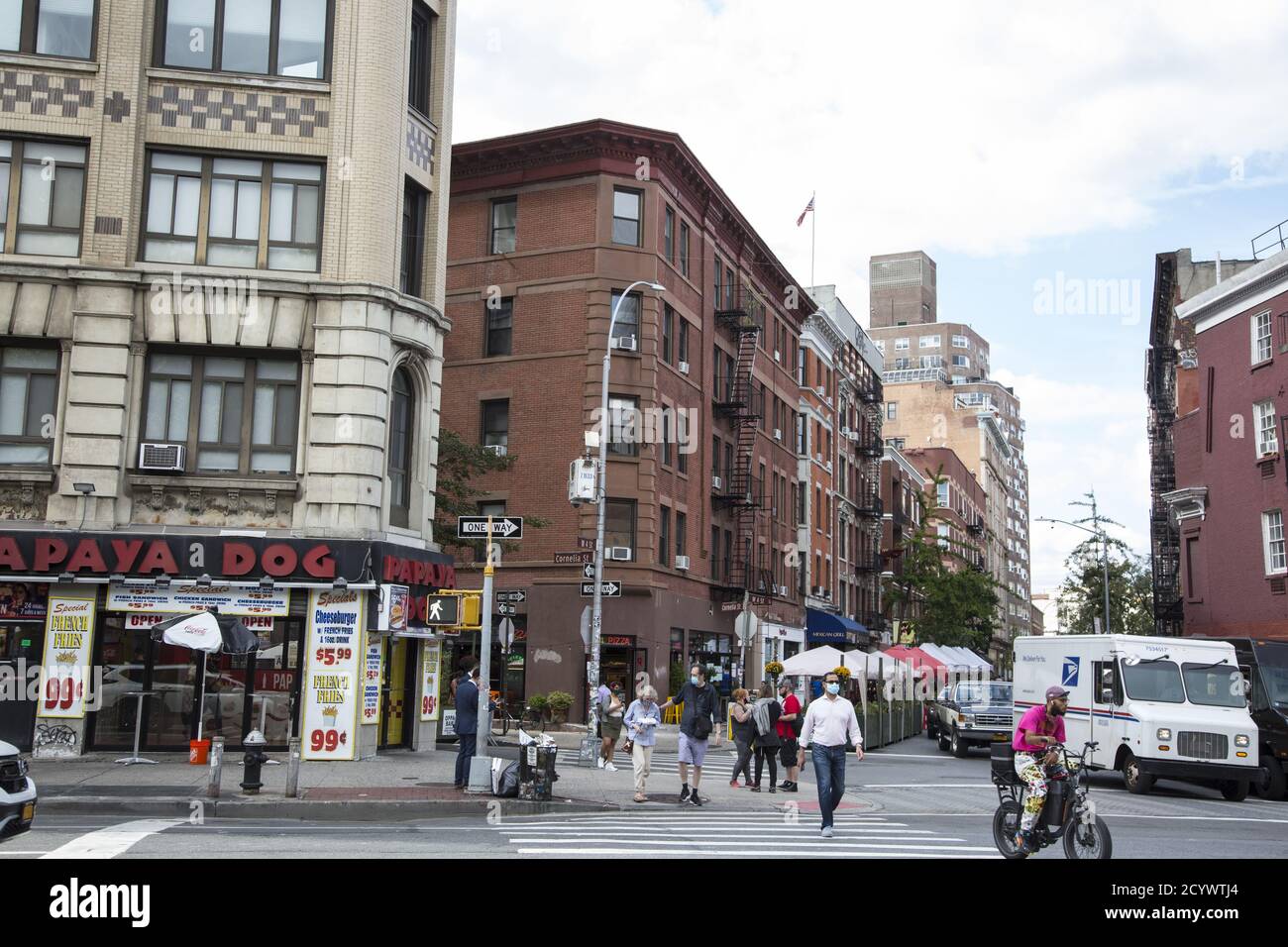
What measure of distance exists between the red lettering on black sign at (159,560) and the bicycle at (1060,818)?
1521cm

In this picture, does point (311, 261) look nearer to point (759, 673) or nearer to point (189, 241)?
point (189, 241)

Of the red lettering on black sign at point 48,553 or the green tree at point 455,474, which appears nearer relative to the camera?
the red lettering on black sign at point 48,553

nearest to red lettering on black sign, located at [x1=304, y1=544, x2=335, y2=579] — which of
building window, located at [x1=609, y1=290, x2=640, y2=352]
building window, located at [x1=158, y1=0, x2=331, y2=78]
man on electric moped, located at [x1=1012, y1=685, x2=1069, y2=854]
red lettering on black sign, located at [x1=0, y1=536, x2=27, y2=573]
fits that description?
red lettering on black sign, located at [x1=0, y1=536, x2=27, y2=573]

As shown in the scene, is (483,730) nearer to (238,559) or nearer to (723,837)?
(723,837)

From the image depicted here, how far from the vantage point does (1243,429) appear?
39656 mm

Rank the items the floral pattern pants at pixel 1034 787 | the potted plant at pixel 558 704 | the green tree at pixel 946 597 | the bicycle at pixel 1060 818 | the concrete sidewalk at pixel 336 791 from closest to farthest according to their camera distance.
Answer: the bicycle at pixel 1060 818
the floral pattern pants at pixel 1034 787
the concrete sidewalk at pixel 336 791
the potted plant at pixel 558 704
the green tree at pixel 946 597

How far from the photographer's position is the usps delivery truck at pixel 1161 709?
23266 millimetres

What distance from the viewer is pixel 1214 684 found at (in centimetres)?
2425

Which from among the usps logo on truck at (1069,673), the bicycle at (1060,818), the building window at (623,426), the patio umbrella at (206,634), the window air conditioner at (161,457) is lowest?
the bicycle at (1060,818)

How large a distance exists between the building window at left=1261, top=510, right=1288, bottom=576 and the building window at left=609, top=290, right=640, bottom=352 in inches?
789

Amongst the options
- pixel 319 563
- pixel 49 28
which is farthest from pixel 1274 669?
pixel 49 28

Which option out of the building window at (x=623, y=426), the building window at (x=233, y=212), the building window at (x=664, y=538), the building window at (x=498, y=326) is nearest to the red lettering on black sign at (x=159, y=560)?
the building window at (x=233, y=212)

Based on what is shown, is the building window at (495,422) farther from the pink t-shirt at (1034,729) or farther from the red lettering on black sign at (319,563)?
the pink t-shirt at (1034,729)

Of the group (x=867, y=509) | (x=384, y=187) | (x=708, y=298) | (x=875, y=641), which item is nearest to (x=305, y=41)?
(x=384, y=187)
